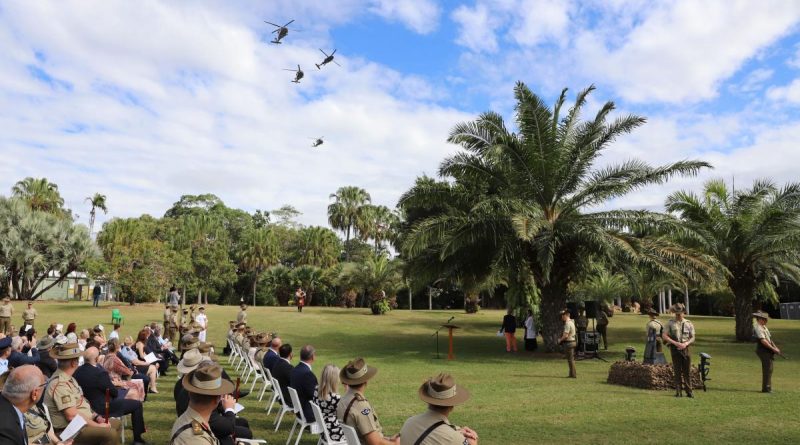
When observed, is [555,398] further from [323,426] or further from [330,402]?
[323,426]

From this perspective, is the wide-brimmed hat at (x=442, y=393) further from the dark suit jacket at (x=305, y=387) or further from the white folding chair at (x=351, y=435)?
the dark suit jacket at (x=305, y=387)

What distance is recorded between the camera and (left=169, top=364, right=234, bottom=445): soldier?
12.4 ft

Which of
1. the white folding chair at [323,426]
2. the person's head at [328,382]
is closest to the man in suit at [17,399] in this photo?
the white folding chair at [323,426]

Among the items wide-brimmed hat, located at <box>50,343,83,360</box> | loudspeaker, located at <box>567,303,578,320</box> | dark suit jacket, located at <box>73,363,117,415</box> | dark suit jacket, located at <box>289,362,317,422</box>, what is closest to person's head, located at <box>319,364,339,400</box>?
dark suit jacket, located at <box>289,362,317,422</box>

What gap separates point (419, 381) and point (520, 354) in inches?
266

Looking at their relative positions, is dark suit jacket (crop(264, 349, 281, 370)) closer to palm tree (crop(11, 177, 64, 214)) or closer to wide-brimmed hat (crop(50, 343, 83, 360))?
wide-brimmed hat (crop(50, 343, 83, 360))

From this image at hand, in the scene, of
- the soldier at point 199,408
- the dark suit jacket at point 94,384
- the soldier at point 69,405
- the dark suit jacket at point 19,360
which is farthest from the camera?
the dark suit jacket at point 19,360

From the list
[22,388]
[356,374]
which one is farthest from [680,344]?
[22,388]

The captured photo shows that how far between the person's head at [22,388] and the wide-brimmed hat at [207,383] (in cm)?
118

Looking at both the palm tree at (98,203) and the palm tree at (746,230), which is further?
the palm tree at (98,203)

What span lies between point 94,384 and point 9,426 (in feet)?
10.7

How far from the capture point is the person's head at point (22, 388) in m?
4.34

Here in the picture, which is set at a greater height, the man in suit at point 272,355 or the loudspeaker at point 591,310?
the loudspeaker at point 591,310

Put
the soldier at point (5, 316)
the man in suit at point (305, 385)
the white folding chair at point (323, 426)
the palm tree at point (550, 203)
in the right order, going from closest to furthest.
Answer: the white folding chair at point (323, 426) → the man in suit at point (305, 385) → the palm tree at point (550, 203) → the soldier at point (5, 316)
